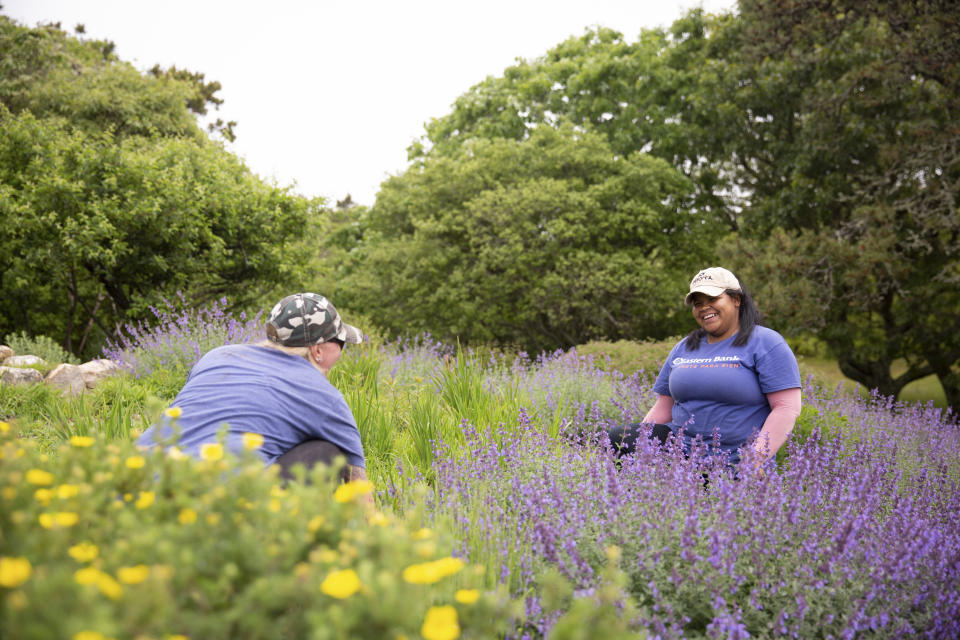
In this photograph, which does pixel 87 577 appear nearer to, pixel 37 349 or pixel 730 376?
pixel 730 376

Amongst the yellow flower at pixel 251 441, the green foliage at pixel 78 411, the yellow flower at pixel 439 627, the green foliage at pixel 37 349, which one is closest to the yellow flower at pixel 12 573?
the yellow flower at pixel 251 441

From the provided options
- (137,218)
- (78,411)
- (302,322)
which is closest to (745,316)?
(302,322)

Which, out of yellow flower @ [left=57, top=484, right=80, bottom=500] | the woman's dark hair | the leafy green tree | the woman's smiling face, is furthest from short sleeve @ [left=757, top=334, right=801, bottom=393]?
the leafy green tree

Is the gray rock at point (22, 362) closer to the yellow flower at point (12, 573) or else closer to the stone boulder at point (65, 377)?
the stone boulder at point (65, 377)

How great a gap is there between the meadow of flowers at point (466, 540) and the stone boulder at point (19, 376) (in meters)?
1.33

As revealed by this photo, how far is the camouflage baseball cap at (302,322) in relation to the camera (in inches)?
94.2

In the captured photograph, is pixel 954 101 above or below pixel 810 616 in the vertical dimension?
above

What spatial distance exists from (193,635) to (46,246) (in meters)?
9.72

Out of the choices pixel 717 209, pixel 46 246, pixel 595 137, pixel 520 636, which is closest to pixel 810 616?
pixel 520 636

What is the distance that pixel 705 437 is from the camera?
10.7 ft

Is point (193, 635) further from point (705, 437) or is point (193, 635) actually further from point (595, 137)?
point (595, 137)

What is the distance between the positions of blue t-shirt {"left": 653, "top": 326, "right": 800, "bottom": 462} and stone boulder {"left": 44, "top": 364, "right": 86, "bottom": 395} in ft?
18.1

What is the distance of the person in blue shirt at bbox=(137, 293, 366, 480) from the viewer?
199cm

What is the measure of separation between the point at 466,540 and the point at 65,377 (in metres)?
5.52
